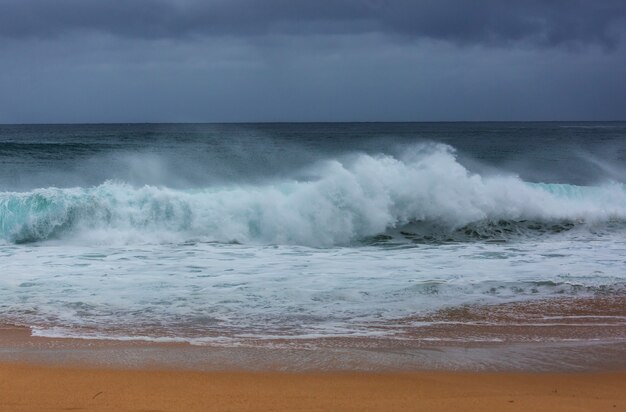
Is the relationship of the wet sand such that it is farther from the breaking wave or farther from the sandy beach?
the breaking wave

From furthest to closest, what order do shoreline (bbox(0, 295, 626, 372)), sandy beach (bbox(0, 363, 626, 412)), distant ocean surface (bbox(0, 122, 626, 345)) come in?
distant ocean surface (bbox(0, 122, 626, 345))
shoreline (bbox(0, 295, 626, 372))
sandy beach (bbox(0, 363, 626, 412))

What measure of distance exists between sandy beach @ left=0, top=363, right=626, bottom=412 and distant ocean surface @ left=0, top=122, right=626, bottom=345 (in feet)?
3.62

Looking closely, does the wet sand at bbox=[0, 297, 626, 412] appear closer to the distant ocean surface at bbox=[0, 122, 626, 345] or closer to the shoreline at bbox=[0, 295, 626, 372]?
the shoreline at bbox=[0, 295, 626, 372]

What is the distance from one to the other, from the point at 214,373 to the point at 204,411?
81 centimetres

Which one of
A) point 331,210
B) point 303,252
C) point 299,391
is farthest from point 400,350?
point 331,210

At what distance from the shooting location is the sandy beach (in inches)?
169

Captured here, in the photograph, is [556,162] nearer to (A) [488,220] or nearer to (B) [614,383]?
(A) [488,220]

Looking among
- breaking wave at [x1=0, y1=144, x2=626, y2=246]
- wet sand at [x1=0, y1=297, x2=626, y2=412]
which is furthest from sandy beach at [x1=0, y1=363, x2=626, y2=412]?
breaking wave at [x1=0, y1=144, x2=626, y2=246]

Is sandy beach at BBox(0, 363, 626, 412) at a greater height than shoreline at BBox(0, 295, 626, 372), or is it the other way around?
sandy beach at BBox(0, 363, 626, 412)

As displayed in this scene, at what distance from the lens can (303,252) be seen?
11.0m

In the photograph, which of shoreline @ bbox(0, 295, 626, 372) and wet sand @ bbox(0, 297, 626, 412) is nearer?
wet sand @ bbox(0, 297, 626, 412)

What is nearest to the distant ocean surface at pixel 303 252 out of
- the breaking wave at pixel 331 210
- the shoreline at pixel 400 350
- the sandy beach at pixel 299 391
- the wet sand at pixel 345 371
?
the breaking wave at pixel 331 210

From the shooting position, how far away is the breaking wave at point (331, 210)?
1291 centimetres

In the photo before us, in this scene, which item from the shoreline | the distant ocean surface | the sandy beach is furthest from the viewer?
the distant ocean surface
